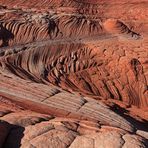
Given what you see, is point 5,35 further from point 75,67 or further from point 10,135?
point 10,135

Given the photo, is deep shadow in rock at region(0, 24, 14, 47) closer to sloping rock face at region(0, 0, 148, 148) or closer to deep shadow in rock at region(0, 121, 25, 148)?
sloping rock face at region(0, 0, 148, 148)

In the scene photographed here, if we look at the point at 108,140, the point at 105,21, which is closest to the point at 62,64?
the point at 105,21

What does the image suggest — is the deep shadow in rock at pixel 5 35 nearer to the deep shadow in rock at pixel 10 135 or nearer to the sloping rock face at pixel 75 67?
the sloping rock face at pixel 75 67

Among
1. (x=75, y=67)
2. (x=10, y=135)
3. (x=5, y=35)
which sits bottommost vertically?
(x=75, y=67)

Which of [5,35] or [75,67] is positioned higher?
[5,35]

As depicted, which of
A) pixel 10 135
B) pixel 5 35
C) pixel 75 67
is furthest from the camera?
pixel 75 67

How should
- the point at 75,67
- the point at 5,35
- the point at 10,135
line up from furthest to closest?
the point at 75,67
the point at 5,35
the point at 10,135

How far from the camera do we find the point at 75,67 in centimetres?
861

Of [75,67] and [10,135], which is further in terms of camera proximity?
[75,67]

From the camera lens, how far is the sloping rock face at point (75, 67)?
536cm

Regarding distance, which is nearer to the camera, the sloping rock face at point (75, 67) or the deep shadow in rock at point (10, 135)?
the deep shadow in rock at point (10, 135)

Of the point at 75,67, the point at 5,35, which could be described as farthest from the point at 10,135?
the point at 75,67

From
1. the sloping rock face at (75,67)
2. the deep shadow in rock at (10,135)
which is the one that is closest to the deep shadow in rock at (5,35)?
the sloping rock face at (75,67)

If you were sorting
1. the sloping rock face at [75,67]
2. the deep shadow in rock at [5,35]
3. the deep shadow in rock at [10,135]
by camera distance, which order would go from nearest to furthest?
1. the deep shadow in rock at [10,135]
2. the sloping rock face at [75,67]
3. the deep shadow in rock at [5,35]
